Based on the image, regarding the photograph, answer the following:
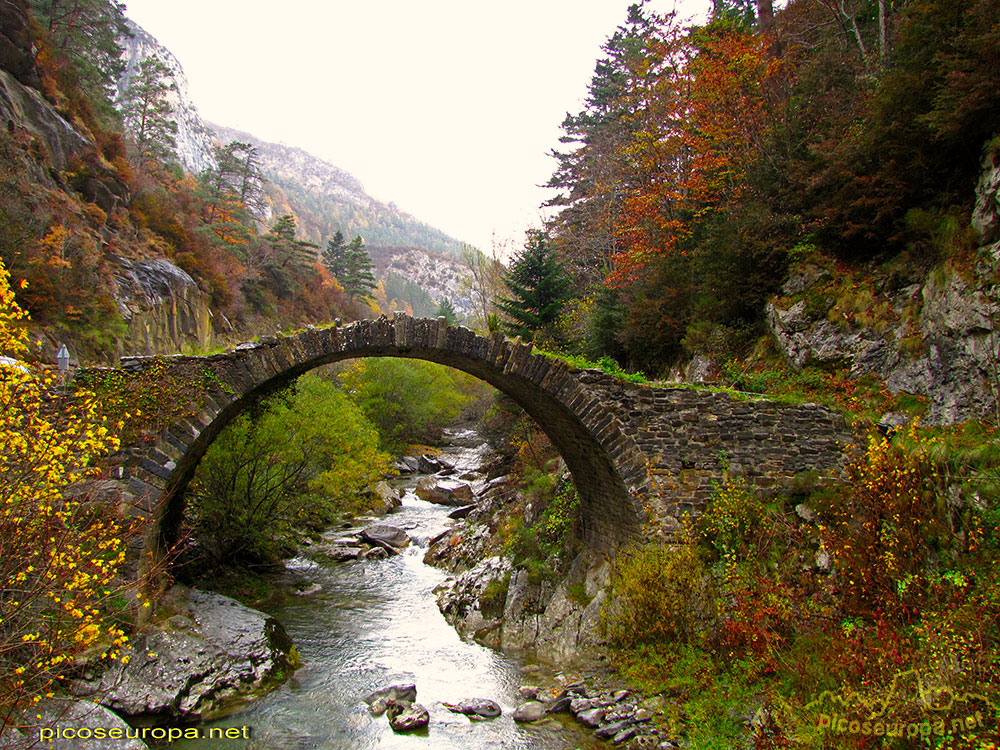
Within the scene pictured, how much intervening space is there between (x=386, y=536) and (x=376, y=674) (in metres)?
8.47

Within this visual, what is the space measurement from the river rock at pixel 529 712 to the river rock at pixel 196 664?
11.1 feet

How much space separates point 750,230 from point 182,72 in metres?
121

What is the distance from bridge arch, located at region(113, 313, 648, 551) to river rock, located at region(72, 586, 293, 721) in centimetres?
120

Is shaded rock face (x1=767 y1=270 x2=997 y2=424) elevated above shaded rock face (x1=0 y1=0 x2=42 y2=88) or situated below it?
below

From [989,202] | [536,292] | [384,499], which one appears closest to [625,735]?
[989,202]

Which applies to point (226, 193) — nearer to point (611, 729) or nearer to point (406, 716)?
point (406, 716)

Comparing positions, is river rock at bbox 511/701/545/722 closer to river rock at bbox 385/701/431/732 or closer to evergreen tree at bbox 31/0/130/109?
river rock at bbox 385/701/431/732

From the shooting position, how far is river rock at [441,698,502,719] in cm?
689

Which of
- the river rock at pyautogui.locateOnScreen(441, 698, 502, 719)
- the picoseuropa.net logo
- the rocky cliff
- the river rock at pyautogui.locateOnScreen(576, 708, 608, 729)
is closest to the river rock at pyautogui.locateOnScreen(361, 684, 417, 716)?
the river rock at pyautogui.locateOnScreen(441, 698, 502, 719)

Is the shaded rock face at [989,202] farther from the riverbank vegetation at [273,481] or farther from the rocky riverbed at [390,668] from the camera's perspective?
the riverbank vegetation at [273,481]

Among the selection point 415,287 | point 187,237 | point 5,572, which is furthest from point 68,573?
point 415,287

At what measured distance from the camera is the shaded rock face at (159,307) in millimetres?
17562

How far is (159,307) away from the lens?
63.2ft

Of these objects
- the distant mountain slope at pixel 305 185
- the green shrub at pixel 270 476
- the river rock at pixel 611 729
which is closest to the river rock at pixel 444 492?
the green shrub at pixel 270 476
